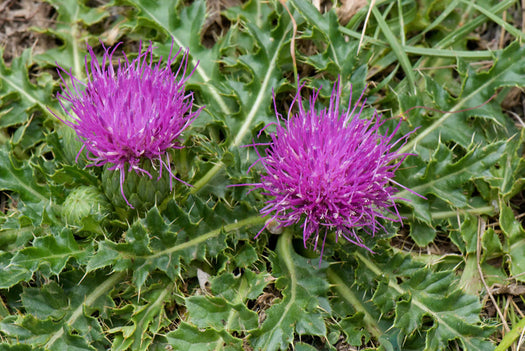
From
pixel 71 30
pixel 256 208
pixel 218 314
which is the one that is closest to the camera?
pixel 218 314

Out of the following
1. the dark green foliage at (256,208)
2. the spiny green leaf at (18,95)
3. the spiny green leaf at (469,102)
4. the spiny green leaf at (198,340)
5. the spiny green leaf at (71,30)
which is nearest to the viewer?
the spiny green leaf at (198,340)

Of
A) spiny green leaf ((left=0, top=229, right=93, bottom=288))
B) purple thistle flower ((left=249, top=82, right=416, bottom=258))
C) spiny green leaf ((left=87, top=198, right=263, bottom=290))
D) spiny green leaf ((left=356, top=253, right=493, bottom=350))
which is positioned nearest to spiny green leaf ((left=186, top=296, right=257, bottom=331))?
spiny green leaf ((left=87, top=198, right=263, bottom=290))

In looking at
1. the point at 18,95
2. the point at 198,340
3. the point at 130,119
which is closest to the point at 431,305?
the point at 198,340

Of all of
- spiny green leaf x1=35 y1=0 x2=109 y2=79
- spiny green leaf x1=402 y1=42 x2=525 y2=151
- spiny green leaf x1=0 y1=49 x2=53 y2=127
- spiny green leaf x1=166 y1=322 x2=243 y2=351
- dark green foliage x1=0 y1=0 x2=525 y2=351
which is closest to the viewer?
spiny green leaf x1=166 y1=322 x2=243 y2=351

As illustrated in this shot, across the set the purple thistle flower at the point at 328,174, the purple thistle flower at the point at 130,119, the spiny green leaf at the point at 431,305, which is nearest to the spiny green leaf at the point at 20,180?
the purple thistle flower at the point at 130,119

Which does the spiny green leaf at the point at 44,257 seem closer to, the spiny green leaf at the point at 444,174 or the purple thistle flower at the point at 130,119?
the purple thistle flower at the point at 130,119

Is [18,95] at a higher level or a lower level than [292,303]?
higher

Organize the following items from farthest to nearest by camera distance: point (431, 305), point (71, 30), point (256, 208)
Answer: point (71, 30)
point (256, 208)
point (431, 305)

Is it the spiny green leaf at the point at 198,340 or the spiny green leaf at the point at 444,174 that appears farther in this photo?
the spiny green leaf at the point at 444,174

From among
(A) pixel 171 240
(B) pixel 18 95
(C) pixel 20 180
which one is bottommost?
(A) pixel 171 240

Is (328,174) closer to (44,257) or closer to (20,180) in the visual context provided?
(44,257)

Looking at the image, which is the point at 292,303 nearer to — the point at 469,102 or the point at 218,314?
the point at 218,314

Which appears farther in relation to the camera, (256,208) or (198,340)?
(256,208)

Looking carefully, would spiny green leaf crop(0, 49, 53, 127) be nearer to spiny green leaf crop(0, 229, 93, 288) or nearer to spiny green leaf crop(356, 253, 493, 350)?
spiny green leaf crop(0, 229, 93, 288)
